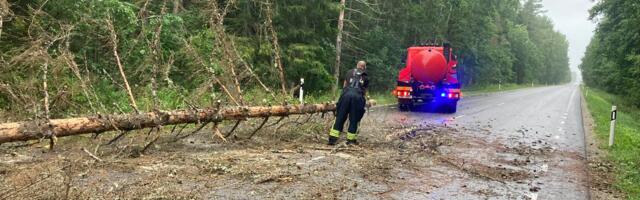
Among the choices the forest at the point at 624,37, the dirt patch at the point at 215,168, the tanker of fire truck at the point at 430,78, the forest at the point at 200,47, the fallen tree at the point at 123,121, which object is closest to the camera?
the dirt patch at the point at 215,168

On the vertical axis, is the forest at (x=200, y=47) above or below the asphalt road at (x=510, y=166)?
above

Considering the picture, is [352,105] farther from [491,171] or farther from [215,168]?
[215,168]

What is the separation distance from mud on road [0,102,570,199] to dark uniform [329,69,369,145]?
312 mm

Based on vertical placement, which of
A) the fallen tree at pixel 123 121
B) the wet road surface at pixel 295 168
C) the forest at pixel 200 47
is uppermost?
the forest at pixel 200 47

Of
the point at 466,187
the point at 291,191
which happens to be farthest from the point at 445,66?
the point at 291,191

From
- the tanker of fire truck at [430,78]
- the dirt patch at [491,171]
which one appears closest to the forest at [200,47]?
the tanker of fire truck at [430,78]

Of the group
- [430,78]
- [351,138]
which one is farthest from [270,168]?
[430,78]

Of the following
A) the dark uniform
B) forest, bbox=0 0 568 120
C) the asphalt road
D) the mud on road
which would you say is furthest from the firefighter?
the asphalt road

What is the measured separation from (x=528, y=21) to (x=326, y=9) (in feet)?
301

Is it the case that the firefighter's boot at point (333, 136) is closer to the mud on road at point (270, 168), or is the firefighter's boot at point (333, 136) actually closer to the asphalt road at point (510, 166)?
the mud on road at point (270, 168)

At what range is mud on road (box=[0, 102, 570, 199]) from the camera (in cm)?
545

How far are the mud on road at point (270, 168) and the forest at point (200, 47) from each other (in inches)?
28.8

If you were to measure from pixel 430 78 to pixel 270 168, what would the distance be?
12703 millimetres

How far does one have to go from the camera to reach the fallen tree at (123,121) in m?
5.66
